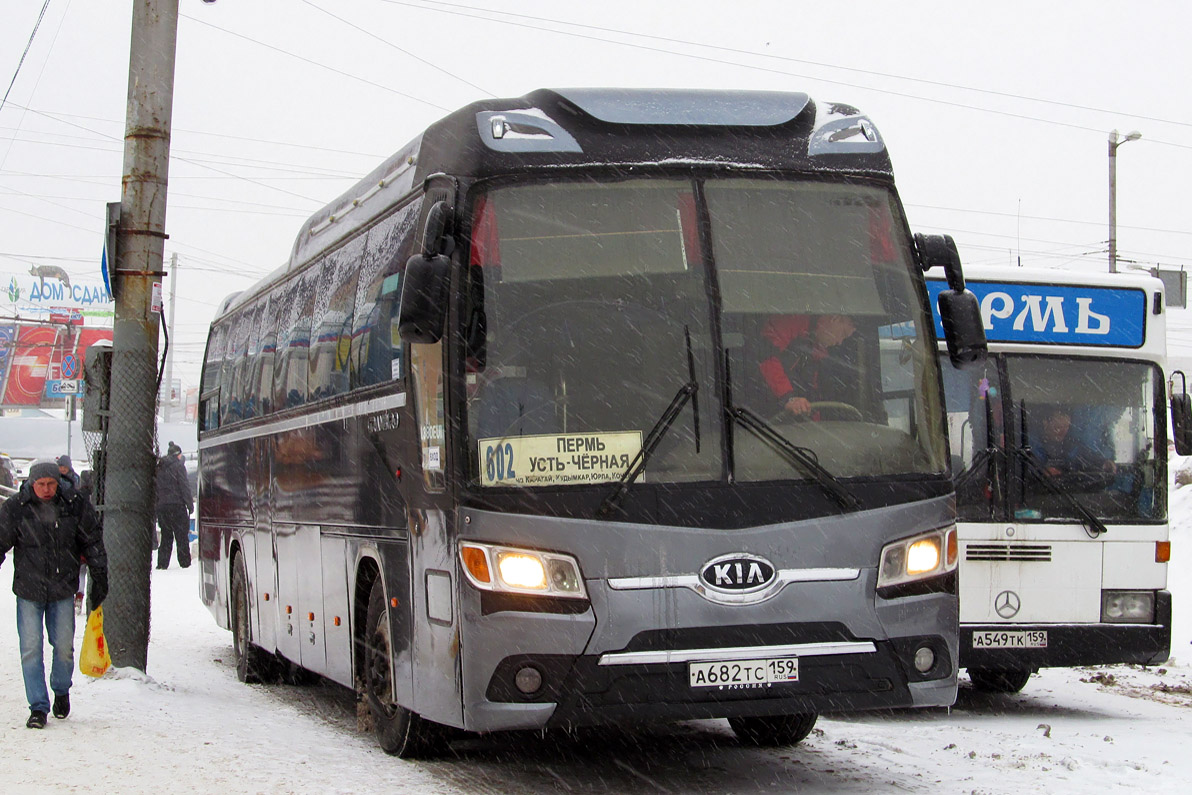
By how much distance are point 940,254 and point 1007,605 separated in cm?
441

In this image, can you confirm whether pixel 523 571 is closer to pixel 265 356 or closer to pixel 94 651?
pixel 94 651

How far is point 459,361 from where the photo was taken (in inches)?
279

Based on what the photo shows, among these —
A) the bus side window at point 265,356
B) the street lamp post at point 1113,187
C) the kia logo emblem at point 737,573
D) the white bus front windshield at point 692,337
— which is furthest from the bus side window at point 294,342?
the street lamp post at point 1113,187

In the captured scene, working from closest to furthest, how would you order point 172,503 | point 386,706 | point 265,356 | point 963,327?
point 963,327 → point 386,706 → point 265,356 → point 172,503

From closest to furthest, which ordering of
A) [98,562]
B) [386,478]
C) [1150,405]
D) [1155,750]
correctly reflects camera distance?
1. [386,478]
2. [1155,750]
3. [98,562]
4. [1150,405]

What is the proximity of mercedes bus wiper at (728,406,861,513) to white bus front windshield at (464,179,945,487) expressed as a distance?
1cm

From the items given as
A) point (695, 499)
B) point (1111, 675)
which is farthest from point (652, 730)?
point (1111, 675)

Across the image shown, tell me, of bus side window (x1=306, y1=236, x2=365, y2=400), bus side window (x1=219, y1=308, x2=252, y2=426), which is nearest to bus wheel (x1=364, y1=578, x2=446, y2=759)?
bus side window (x1=306, y1=236, x2=365, y2=400)

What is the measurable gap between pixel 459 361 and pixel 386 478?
1.48 meters

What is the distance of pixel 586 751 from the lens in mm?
9023

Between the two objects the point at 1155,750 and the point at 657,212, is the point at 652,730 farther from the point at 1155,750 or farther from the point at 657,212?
the point at 657,212

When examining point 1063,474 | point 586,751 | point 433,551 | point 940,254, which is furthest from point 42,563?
point 1063,474

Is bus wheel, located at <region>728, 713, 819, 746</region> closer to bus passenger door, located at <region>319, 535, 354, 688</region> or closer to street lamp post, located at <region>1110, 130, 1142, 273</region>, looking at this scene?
bus passenger door, located at <region>319, 535, 354, 688</region>

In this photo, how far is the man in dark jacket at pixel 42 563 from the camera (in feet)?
31.2
